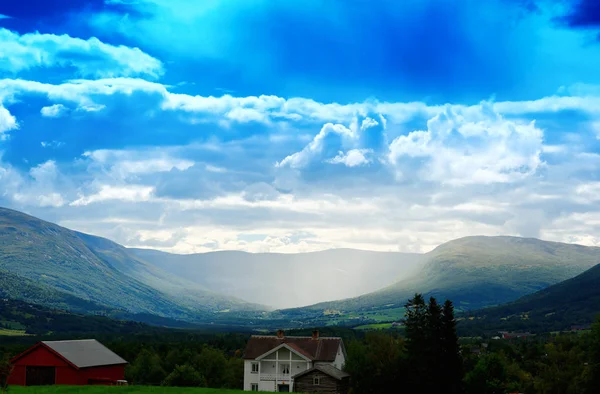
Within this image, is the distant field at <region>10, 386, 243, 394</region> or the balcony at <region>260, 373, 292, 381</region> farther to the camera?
the balcony at <region>260, 373, 292, 381</region>

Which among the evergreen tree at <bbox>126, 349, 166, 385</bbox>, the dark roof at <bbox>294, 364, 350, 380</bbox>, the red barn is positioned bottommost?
the evergreen tree at <bbox>126, 349, 166, 385</bbox>

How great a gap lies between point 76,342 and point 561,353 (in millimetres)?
→ 69483

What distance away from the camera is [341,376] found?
261ft

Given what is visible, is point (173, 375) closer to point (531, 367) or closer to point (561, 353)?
point (561, 353)

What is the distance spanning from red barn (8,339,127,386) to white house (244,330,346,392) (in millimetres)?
23458

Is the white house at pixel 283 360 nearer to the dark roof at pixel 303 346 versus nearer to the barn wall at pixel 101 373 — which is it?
the dark roof at pixel 303 346

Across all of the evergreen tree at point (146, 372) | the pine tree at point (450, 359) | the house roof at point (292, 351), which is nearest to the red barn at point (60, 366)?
the house roof at point (292, 351)

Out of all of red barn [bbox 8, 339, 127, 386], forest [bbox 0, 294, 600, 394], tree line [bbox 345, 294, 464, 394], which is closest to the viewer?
tree line [bbox 345, 294, 464, 394]

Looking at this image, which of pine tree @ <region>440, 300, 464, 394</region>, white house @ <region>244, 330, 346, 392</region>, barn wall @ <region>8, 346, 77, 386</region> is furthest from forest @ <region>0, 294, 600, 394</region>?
white house @ <region>244, 330, 346, 392</region>

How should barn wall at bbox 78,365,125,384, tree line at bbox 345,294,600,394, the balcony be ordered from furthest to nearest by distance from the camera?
the balcony < barn wall at bbox 78,365,125,384 < tree line at bbox 345,294,600,394

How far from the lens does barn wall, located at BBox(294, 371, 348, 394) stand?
262ft

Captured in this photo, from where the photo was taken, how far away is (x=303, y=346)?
324 ft

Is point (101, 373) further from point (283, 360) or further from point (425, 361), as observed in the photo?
point (425, 361)

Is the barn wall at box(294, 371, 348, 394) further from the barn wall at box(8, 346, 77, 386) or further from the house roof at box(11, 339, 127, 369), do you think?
the barn wall at box(8, 346, 77, 386)
